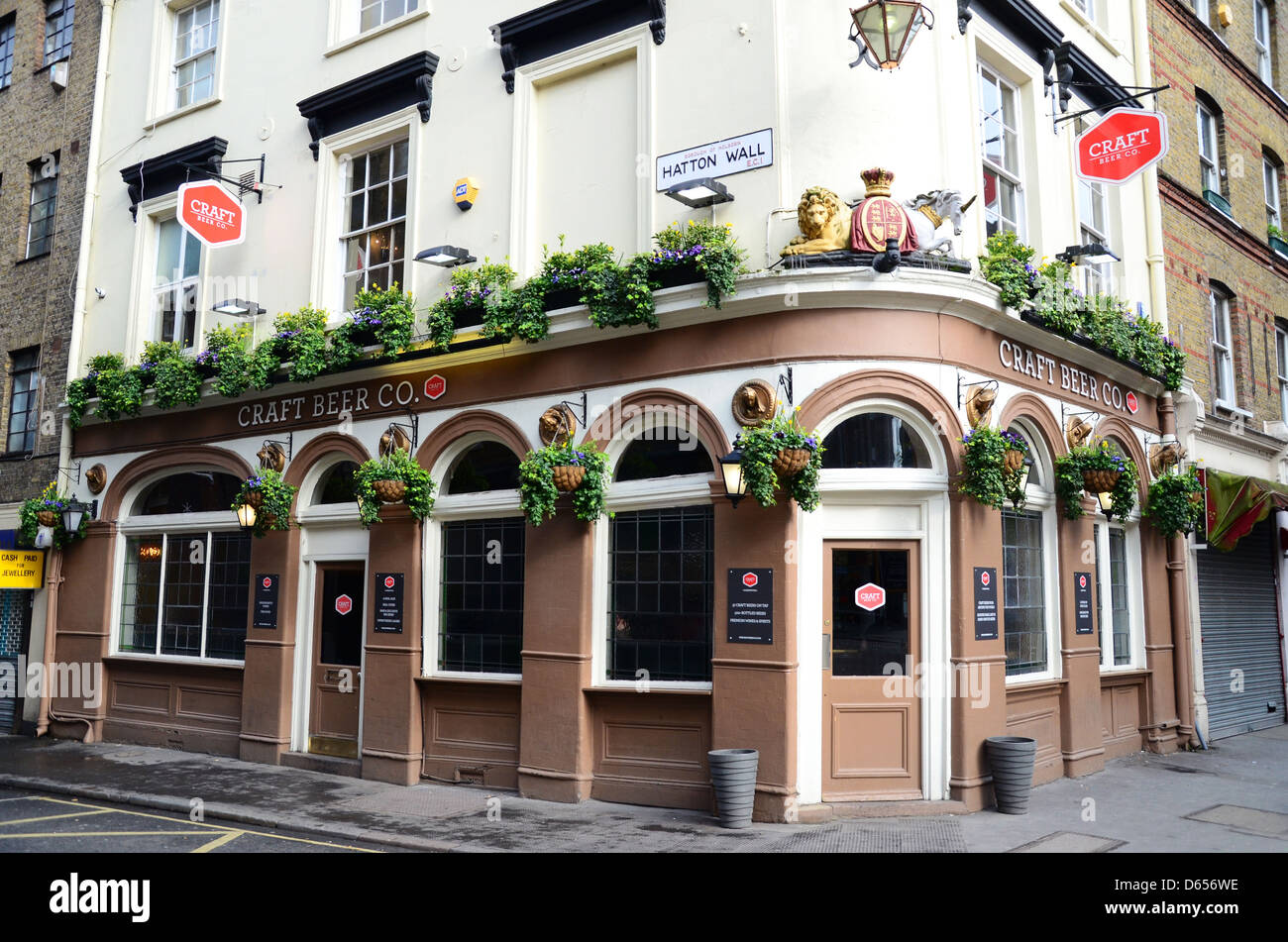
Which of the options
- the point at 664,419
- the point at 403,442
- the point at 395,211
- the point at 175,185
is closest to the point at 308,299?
the point at 395,211

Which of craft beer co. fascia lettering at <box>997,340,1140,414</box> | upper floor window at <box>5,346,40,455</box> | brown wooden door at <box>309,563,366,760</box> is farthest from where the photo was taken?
upper floor window at <box>5,346,40,455</box>

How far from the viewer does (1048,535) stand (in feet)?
39.9

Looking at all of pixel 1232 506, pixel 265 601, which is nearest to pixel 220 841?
pixel 265 601

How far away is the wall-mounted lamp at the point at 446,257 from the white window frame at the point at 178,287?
16.1ft

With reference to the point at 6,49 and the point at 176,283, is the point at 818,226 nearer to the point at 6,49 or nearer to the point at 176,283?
the point at 176,283

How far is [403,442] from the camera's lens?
1283 centimetres

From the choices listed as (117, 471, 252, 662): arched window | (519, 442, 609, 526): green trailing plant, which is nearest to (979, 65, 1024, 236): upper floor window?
(519, 442, 609, 526): green trailing plant

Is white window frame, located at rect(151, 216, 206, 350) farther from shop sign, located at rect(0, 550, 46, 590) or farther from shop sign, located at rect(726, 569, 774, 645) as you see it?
shop sign, located at rect(726, 569, 774, 645)

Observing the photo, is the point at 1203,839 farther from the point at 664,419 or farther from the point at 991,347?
the point at 664,419

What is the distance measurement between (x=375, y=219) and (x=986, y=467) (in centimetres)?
836

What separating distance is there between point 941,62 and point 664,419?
14.9 ft

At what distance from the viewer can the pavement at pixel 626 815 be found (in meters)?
8.89

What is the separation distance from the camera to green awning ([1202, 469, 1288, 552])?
14.5 metres

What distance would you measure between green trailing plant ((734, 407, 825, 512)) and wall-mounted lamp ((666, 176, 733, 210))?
2415 mm
